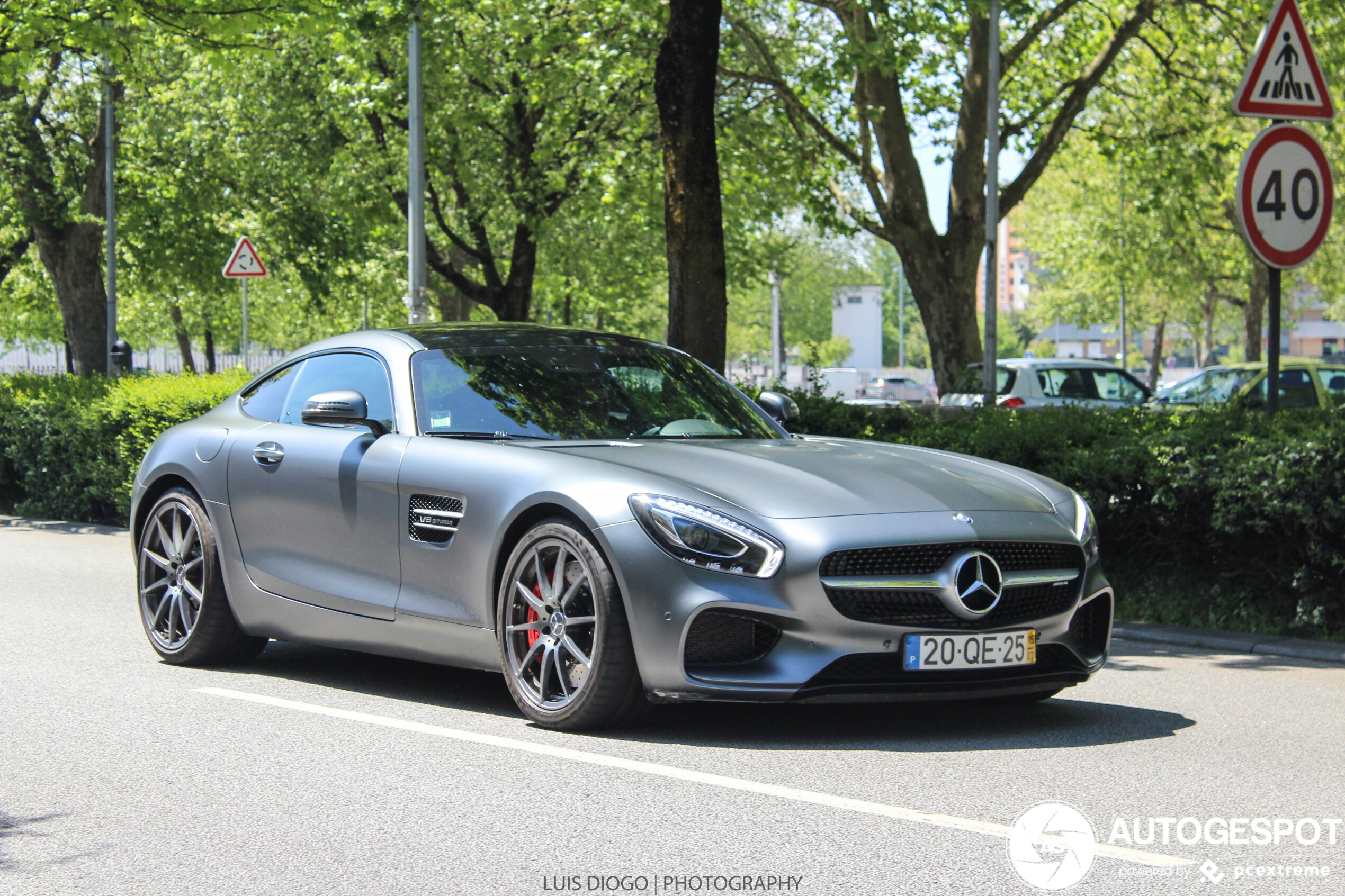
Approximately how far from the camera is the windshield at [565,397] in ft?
20.6

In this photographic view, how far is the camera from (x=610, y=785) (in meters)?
4.86

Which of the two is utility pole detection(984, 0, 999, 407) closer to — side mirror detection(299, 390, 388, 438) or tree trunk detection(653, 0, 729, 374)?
tree trunk detection(653, 0, 729, 374)

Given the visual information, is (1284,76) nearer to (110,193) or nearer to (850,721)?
(850,721)

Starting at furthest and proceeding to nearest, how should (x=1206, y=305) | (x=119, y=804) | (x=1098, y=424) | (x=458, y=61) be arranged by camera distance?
1. (x=1206, y=305)
2. (x=458, y=61)
3. (x=1098, y=424)
4. (x=119, y=804)

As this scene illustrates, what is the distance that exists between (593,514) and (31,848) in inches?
79.4

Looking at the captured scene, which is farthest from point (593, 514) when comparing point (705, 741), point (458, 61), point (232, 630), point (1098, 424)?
point (458, 61)

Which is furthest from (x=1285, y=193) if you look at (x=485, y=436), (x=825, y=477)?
(x=485, y=436)

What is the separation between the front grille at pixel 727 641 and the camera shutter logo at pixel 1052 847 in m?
1.06

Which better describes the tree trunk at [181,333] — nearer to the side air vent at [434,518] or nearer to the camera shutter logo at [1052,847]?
the side air vent at [434,518]

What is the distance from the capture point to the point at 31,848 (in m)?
4.30

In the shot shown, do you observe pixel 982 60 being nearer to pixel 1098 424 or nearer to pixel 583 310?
pixel 1098 424

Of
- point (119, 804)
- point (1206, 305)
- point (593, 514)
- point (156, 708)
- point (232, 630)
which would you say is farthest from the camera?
point (1206, 305)

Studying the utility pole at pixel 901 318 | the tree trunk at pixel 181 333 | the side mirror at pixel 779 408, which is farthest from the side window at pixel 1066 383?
the utility pole at pixel 901 318

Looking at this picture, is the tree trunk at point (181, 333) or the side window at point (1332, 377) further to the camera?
the tree trunk at point (181, 333)
